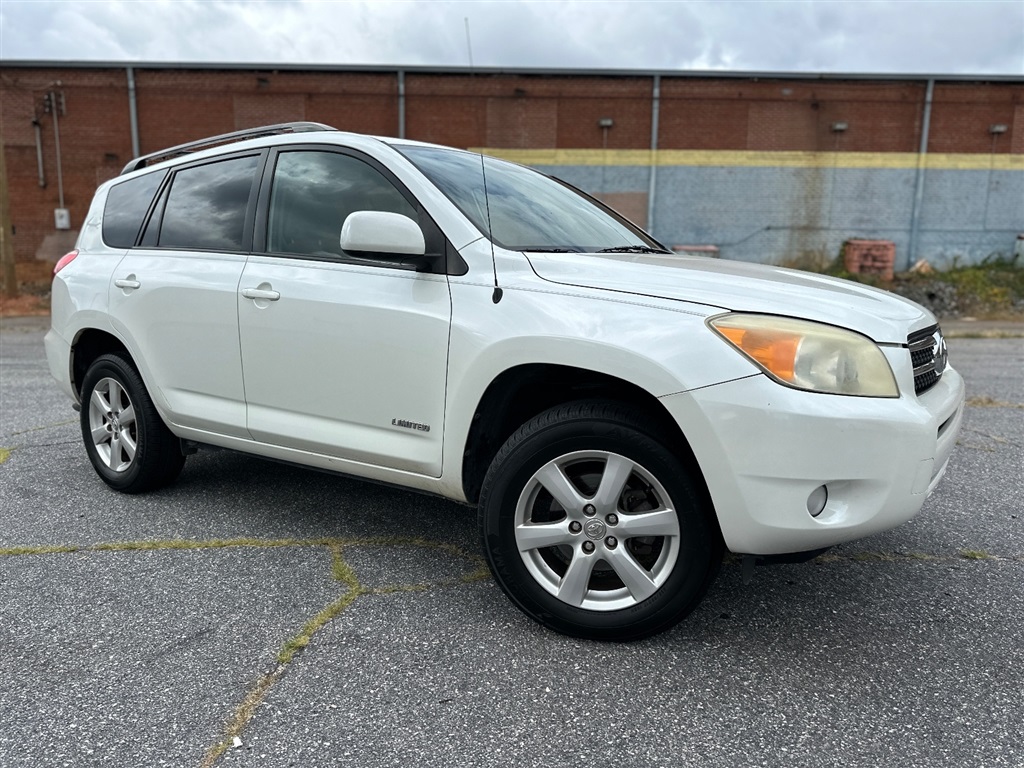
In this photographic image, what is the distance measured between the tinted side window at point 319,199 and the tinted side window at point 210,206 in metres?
0.22

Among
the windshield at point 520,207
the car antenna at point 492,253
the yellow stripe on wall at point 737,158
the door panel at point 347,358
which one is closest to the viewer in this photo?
the car antenna at point 492,253

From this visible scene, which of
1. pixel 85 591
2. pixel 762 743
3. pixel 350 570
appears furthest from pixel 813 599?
pixel 85 591

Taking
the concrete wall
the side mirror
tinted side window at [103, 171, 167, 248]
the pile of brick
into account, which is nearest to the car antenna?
the side mirror

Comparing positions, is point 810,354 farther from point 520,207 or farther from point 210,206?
point 210,206

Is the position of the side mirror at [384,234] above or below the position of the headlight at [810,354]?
above

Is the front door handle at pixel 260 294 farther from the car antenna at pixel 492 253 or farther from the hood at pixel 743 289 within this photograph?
the hood at pixel 743 289

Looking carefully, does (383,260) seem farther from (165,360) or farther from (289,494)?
(289,494)

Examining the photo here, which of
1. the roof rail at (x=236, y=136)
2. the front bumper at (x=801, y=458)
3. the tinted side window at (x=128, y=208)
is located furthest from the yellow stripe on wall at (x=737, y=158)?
the front bumper at (x=801, y=458)

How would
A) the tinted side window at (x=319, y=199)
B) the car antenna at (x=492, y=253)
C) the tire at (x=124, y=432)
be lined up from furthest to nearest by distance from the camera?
the tire at (x=124, y=432) → the tinted side window at (x=319, y=199) → the car antenna at (x=492, y=253)

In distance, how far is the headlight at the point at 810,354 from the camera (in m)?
2.26

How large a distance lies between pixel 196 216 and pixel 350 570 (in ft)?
6.39

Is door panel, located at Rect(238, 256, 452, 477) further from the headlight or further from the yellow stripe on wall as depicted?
the yellow stripe on wall

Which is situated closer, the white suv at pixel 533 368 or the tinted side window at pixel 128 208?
the white suv at pixel 533 368

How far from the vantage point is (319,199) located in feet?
10.9
